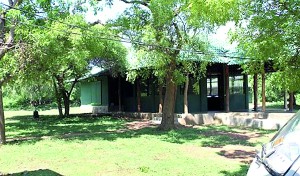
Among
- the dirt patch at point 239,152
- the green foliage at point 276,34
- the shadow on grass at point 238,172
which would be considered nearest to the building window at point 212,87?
the dirt patch at point 239,152

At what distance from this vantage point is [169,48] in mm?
12594

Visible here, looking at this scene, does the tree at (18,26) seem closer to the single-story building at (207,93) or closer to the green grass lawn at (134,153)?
the green grass lawn at (134,153)

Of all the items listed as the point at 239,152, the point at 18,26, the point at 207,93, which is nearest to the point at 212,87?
the point at 207,93

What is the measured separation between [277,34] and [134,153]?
534 cm

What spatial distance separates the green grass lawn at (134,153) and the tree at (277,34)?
236 centimetres

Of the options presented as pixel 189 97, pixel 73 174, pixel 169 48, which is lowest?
pixel 73 174

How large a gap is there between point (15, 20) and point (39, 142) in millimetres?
4346

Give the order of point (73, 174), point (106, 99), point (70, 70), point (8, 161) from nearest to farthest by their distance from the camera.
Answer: point (73, 174)
point (8, 161)
point (70, 70)
point (106, 99)

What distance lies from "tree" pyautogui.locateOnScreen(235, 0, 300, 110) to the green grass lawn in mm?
2362

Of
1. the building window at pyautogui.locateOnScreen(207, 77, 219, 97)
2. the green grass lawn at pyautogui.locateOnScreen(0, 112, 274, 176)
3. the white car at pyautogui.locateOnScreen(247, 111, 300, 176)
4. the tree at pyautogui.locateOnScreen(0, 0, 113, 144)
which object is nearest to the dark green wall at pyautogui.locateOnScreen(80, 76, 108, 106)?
the building window at pyautogui.locateOnScreen(207, 77, 219, 97)

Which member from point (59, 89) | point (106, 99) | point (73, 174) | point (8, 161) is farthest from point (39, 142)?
point (106, 99)

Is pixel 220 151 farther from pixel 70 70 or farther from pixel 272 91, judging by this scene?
pixel 272 91

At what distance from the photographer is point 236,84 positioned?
23.0 metres

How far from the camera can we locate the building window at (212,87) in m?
22.6
